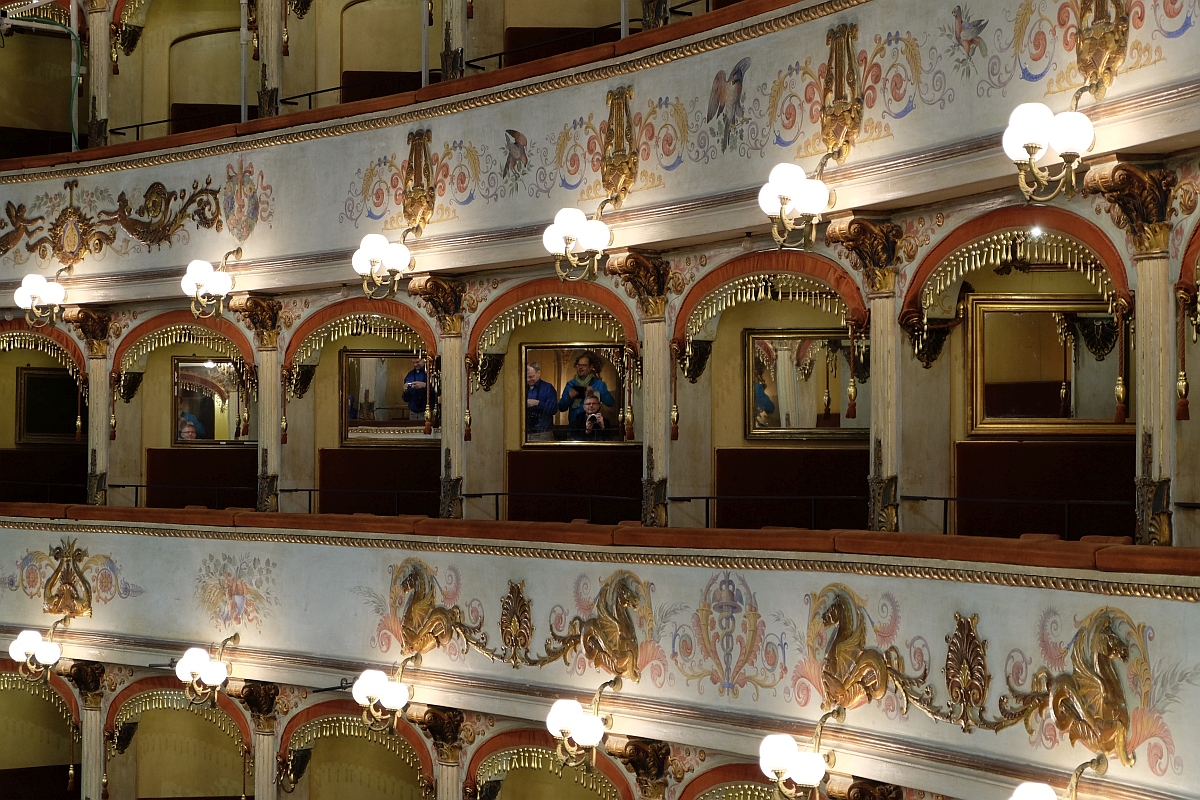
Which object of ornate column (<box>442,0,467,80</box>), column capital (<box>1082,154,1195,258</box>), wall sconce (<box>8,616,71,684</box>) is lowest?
wall sconce (<box>8,616,71,684</box>)

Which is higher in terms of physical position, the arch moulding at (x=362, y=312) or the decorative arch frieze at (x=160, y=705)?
the arch moulding at (x=362, y=312)

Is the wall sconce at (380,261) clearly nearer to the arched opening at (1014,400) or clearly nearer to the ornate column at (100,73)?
the arched opening at (1014,400)

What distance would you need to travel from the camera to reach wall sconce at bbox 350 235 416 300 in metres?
12.4

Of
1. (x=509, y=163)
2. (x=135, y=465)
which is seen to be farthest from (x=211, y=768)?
(x=509, y=163)

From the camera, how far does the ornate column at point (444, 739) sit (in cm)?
1308

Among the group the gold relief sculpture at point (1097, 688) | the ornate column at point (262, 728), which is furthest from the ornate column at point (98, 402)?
the gold relief sculpture at point (1097, 688)

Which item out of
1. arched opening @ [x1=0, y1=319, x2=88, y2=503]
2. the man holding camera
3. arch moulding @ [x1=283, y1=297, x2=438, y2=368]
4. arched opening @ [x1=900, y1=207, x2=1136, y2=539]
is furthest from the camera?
arched opening @ [x1=0, y1=319, x2=88, y2=503]

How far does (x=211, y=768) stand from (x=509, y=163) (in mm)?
8181

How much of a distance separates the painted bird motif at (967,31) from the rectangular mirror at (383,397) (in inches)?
306

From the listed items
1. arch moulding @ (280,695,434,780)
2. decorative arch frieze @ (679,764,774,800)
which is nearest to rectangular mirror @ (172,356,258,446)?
arch moulding @ (280,695,434,780)

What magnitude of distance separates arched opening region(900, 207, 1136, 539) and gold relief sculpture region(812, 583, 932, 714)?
0.91 meters

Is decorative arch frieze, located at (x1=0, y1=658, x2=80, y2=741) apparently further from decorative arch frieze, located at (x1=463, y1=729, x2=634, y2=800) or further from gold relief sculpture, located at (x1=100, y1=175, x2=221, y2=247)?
decorative arch frieze, located at (x1=463, y1=729, x2=634, y2=800)

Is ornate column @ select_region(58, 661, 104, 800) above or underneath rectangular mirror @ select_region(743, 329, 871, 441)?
underneath

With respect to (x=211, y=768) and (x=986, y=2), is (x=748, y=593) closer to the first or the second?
(x=986, y=2)
